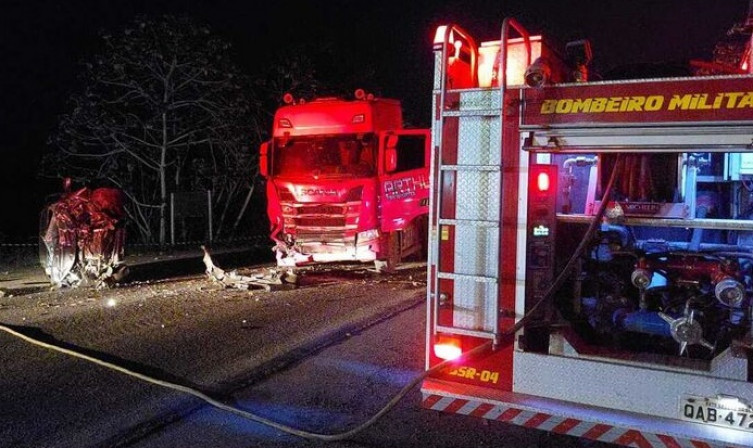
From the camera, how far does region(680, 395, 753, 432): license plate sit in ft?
12.2

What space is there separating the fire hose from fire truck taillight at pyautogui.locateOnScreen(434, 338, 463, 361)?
0.31 ft

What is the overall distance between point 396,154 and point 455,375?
904 cm

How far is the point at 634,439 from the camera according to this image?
391 cm

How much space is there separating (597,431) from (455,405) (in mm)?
882

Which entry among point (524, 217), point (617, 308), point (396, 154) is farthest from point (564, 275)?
point (396, 154)

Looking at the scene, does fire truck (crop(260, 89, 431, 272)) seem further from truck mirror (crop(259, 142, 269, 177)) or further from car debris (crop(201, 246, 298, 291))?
car debris (crop(201, 246, 298, 291))

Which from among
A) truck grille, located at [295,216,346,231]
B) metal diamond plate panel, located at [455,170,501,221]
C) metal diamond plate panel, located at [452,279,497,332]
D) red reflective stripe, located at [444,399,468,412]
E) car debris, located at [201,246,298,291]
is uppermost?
metal diamond plate panel, located at [455,170,501,221]

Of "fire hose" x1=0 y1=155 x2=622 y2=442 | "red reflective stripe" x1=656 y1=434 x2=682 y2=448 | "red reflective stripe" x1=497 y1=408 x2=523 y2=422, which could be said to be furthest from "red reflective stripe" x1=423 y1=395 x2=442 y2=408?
"red reflective stripe" x1=656 y1=434 x2=682 y2=448

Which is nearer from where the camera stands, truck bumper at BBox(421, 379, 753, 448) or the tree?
truck bumper at BBox(421, 379, 753, 448)

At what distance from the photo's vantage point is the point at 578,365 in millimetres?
4148

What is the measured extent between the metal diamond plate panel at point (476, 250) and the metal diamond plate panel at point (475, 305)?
0.08 meters

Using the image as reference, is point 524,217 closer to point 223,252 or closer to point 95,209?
point 95,209

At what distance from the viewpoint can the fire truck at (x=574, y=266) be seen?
382 cm

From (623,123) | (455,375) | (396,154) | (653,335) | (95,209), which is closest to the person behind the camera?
(623,123)
